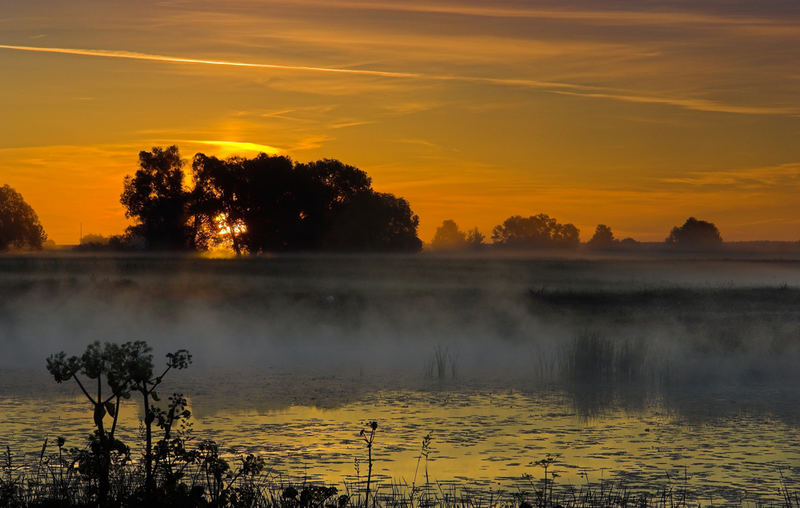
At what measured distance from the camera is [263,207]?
3553 inches

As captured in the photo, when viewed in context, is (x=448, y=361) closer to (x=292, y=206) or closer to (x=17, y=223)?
(x=292, y=206)

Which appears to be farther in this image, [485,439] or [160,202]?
[160,202]

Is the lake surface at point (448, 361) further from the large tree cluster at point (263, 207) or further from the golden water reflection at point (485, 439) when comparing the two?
the large tree cluster at point (263, 207)

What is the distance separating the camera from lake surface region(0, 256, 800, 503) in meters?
18.0

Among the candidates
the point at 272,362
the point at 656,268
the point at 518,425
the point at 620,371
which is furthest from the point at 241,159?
the point at 518,425

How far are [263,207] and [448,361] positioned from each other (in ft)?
182

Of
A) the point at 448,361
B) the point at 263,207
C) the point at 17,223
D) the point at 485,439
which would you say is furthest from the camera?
the point at 17,223

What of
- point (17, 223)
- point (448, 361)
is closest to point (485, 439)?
point (448, 361)

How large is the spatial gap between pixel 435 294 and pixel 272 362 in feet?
93.0

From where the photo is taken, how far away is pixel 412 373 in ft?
106

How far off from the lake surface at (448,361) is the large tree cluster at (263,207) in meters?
9.92

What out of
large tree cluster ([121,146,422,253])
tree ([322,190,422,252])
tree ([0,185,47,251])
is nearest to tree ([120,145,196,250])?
large tree cluster ([121,146,422,253])

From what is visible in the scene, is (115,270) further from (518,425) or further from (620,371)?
(518,425)

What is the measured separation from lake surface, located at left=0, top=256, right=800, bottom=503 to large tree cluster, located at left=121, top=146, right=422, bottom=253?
32.5 ft
